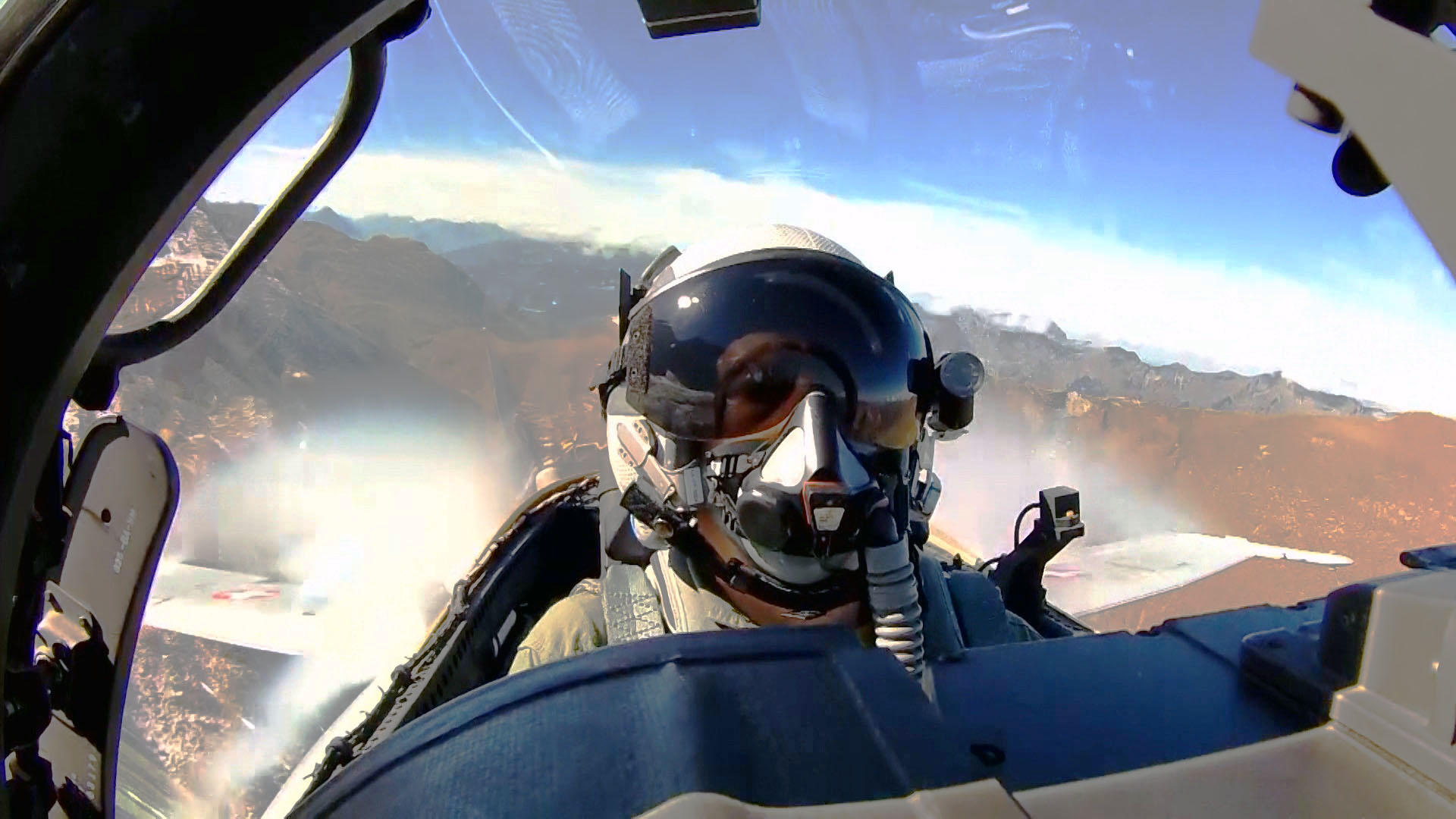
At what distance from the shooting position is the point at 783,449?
5.17ft

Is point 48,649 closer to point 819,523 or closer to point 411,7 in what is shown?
point 411,7

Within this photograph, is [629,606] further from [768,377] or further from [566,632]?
[768,377]

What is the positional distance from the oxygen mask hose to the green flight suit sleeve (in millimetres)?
731

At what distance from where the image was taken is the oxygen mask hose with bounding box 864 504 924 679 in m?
1.42

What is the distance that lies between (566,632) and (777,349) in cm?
96

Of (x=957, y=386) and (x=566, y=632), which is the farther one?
(x=566, y=632)

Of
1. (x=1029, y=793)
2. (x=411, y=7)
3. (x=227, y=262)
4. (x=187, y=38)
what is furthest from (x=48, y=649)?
(x=1029, y=793)

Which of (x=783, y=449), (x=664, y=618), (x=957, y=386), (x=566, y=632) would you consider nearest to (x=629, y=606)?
(x=664, y=618)

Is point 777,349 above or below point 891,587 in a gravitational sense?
above

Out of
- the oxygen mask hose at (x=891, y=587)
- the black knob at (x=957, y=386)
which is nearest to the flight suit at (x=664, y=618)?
the oxygen mask hose at (x=891, y=587)

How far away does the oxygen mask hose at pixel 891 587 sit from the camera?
142 cm

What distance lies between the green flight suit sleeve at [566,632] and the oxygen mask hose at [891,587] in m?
0.73

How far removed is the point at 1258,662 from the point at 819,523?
0.88 metres

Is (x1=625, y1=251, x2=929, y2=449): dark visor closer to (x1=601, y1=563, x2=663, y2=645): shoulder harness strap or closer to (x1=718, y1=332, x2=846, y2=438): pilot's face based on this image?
(x1=718, y1=332, x2=846, y2=438): pilot's face
